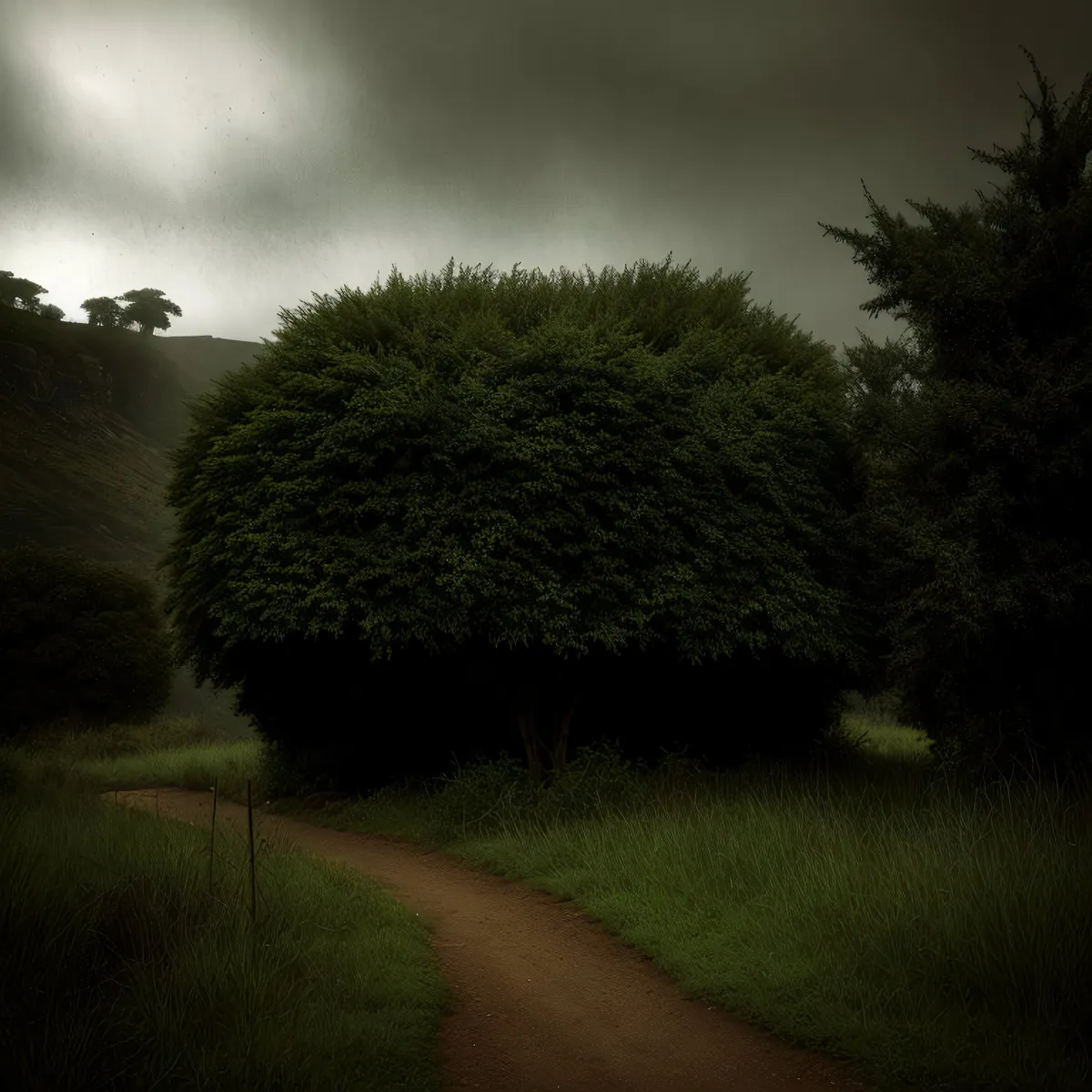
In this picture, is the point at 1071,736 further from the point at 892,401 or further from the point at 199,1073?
the point at 199,1073

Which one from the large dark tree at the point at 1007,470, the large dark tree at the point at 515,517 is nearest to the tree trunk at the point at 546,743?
the large dark tree at the point at 515,517

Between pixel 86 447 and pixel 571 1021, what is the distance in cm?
4787

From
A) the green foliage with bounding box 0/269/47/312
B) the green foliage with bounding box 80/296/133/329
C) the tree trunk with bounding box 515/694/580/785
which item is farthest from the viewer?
the green foliage with bounding box 80/296/133/329

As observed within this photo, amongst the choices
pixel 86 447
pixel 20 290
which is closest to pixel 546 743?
pixel 86 447

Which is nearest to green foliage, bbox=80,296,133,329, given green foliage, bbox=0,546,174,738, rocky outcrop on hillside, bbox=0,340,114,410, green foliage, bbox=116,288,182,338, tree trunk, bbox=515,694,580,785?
green foliage, bbox=116,288,182,338

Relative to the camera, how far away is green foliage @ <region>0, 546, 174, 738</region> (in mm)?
22234

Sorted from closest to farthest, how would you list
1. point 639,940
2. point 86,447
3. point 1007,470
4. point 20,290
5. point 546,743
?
point 639,940 < point 1007,470 < point 546,743 < point 86,447 < point 20,290

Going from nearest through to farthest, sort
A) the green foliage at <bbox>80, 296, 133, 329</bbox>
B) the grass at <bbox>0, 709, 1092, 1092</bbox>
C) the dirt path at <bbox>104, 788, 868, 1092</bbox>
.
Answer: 1. the grass at <bbox>0, 709, 1092, 1092</bbox>
2. the dirt path at <bbox>104, 788, 868, 1092</bbox>
3. the green foliage at <bbox>80, 296, 133, 329</bbox>

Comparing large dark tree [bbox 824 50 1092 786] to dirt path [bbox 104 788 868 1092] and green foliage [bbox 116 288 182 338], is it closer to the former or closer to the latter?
dirt path [bbox 104 788 868 1092]

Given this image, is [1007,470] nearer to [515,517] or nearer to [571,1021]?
[515,517]

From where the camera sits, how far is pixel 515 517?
1110 cm

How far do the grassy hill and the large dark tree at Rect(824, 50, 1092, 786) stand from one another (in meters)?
23.8

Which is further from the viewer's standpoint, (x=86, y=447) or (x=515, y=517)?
(x=86, y=447)

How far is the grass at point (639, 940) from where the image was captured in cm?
426
